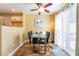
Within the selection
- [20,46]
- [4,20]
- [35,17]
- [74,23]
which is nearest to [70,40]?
[74,23]

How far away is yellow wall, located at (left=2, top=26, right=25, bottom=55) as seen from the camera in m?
2.50

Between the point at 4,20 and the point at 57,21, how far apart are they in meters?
1.13

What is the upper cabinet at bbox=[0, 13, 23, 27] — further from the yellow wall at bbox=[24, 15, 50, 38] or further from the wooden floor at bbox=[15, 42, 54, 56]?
the wooden floor at bbox=[15, 42, 54, 56]

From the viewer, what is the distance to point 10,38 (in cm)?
272

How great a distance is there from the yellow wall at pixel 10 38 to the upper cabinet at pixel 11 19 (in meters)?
0.11

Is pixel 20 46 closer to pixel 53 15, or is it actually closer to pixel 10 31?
pixel 10 31

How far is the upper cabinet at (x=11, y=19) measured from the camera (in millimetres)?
2746

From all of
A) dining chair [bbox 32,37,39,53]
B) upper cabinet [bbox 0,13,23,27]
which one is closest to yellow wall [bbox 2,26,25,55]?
upper cabinet [bbox 0,13,23,27]

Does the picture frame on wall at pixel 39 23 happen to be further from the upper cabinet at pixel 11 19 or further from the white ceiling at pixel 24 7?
the upper cabinet at pixel 11 19

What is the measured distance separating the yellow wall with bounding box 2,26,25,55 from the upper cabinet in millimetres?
107

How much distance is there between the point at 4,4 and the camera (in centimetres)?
234

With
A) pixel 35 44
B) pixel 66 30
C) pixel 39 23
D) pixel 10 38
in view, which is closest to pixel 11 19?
pixel 10 38

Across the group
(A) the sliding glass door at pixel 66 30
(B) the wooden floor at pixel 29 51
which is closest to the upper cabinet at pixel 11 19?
(B) the wooden floor at pixel 29 51

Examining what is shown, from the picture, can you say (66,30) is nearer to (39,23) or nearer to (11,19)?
(39,23)
